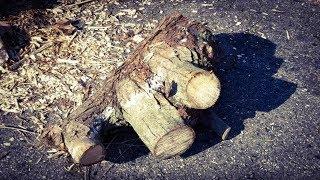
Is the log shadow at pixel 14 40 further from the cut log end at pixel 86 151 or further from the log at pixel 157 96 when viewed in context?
the cut log end at pixel 86 151

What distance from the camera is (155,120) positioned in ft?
12.1

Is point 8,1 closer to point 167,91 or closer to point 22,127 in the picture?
point 22,127

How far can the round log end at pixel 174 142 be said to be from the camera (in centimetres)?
358

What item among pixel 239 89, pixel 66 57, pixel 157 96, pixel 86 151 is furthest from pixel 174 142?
pixel 66 57

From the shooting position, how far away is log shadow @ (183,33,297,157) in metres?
4.57

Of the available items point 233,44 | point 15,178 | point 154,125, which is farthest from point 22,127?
point 233,44

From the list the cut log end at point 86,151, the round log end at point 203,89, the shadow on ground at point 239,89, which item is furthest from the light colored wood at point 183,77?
the cut log end at point 86,151

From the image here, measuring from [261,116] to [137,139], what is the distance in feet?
5.95

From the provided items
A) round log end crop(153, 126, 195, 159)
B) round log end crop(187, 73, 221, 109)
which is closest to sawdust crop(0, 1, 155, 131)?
round log end crop(153, 126, 195, 159)

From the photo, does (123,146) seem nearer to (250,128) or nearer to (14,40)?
(250,128)

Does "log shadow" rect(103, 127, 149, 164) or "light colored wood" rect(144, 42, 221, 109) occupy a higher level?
"light colored wood" rect(144, 42, 221, 109)

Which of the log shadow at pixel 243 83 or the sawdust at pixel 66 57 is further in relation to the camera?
the sawdust at pixel 66 57

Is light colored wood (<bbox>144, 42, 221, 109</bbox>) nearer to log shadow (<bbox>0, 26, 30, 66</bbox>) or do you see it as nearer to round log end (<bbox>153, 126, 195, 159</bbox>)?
round log end (<bbox>153, 126, 195, 159</bbox>)

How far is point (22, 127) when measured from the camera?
4.44 meters
